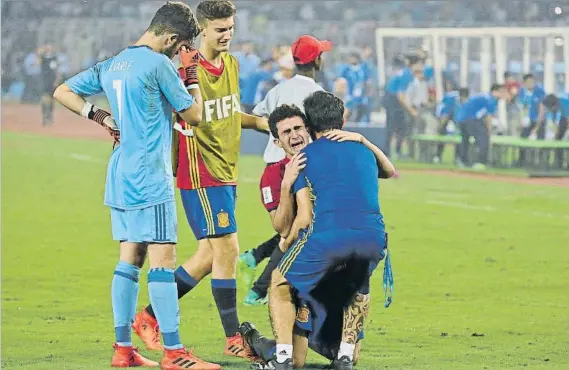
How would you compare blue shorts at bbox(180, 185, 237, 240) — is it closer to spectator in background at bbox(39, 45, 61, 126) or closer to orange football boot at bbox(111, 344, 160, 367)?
orange football boot at bbox(111, 344, 160, 367)

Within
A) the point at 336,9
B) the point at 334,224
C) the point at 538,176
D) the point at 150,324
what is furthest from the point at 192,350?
the point at 336,9

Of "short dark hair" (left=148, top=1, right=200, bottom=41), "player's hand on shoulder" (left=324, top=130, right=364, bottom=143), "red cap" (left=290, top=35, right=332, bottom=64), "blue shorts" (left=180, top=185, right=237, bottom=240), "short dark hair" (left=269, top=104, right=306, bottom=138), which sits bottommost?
"blue shorts" (left=180, top=185, right=237, bottom=240)

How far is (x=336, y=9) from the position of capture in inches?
1220

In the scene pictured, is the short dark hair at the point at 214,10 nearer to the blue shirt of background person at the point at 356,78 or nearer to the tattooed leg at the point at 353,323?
the tattooed leg at the point at 353,323

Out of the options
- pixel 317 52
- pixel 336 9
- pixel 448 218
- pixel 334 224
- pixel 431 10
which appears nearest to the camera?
pixel 334 224

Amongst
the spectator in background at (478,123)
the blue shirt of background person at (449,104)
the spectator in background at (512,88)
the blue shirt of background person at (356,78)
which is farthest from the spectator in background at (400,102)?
the spectator in background at (512,88)

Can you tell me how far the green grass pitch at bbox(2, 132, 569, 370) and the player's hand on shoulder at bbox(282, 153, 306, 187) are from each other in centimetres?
93

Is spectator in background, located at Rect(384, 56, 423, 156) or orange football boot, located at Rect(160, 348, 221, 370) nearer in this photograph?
orange football boot, located at Rect(160, 348, 221, 370)

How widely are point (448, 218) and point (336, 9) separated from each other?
17157mm

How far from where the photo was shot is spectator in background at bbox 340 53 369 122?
2495 centimetres

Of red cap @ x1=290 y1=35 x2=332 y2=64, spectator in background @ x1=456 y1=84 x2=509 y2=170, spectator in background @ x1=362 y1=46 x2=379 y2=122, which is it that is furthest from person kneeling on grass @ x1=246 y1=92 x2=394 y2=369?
spectator in background @ x1=362 y1=46 x2=379 y2=122

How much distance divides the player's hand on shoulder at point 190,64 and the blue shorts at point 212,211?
668 mm

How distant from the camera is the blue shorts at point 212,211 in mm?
6609

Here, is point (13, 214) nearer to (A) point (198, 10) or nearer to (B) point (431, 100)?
(A) point (198, 10)
